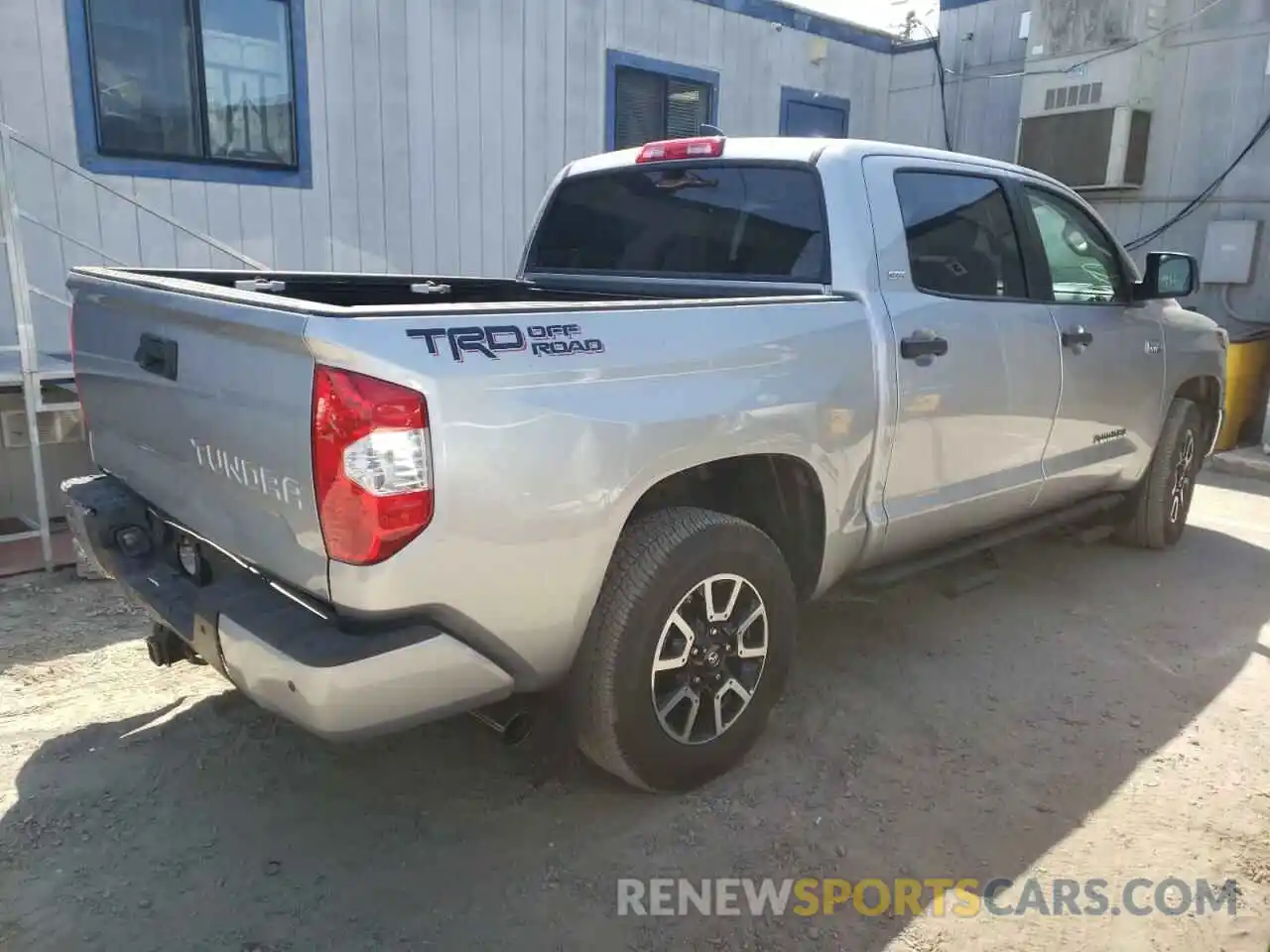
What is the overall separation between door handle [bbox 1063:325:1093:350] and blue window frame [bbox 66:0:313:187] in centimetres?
538

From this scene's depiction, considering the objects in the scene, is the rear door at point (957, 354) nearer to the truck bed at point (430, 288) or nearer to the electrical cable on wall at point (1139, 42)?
the truck bed at point (430, 288)

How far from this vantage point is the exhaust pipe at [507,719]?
2.63 meters

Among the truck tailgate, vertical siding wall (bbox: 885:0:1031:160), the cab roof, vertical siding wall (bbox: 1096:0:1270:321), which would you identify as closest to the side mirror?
the cab roof

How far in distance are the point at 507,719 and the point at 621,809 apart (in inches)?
19.8

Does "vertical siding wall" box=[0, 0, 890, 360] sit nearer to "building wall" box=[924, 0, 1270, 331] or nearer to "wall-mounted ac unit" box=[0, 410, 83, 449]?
"wall-mounted ac unit" box=[0, 410, 83, 449]

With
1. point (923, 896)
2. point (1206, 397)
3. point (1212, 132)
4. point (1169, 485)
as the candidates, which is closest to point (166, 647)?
point (923, 896)

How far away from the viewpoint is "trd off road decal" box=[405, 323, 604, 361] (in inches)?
84.9

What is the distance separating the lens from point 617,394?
Answer: 2436mm

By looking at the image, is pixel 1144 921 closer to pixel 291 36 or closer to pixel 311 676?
pixel 311 676

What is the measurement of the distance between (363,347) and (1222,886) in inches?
101

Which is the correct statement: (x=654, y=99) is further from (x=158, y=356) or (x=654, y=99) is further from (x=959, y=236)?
(x=158, y=356)

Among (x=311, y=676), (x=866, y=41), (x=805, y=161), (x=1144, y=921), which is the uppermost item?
(x=866, y=41)

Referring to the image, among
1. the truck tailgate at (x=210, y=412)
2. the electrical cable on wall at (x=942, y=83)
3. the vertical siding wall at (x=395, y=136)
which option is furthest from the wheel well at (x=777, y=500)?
the electrical cable on wall at (x=942, y=83)

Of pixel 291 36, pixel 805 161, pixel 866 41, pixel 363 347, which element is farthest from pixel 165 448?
pixel 866 41
